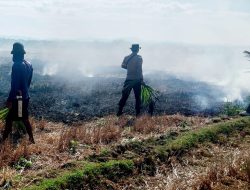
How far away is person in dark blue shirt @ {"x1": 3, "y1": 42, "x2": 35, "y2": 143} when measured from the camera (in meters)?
8.80

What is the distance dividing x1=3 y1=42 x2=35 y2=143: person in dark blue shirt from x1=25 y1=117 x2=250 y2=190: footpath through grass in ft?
7.09

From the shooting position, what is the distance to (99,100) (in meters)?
19.1

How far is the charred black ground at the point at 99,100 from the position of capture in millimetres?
16047

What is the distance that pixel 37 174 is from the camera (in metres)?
6.89

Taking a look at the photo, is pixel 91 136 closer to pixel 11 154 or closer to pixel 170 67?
pixel 11 154

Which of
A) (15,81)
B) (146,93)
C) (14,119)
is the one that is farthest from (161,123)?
(15,81)

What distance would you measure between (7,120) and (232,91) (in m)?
16.8

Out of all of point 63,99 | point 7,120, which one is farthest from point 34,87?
point 7,120

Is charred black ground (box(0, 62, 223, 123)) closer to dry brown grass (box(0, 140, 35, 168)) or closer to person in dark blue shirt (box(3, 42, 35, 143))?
person in dark blue shirt (box(3, 42, 35, 143))

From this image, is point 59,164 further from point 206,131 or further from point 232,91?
point 232,91

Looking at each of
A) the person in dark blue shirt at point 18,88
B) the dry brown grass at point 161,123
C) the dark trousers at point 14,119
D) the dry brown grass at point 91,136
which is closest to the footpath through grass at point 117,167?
the dry brown grass at point 161,123

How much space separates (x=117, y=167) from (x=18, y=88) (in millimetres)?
2685

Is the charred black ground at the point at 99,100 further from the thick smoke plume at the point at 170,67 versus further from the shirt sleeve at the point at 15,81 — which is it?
the shirt sleeve at the point at 15,81

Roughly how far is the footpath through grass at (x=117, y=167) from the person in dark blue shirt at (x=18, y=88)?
2.16 metres
